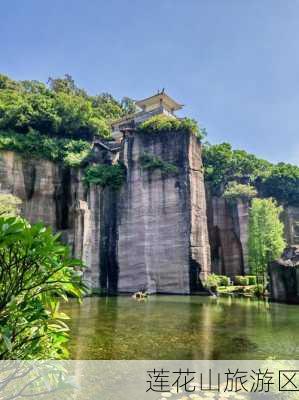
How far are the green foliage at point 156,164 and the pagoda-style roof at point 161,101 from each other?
35.6 ft

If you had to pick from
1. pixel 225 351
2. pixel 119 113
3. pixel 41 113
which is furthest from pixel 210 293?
pixel 119 113

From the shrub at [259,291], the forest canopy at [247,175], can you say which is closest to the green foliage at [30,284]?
the shrub at [259,291]

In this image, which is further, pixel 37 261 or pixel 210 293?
pixel 210 293

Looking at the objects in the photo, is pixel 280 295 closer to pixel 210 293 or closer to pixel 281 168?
pixel 210 293

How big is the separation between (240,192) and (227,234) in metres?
4.86

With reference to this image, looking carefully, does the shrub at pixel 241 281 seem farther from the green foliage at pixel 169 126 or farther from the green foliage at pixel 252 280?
the green foliage at pixel 169 126

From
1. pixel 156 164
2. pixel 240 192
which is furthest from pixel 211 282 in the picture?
pixel 240 192

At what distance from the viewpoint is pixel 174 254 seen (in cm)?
3031

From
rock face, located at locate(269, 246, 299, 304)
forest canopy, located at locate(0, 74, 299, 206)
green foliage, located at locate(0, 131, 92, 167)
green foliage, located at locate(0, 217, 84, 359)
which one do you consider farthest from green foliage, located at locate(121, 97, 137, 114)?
green foliage, located at locate(0, 217, 84, 359)

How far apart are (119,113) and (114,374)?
2057 inches

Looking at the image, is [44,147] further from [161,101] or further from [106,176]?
[161,101]

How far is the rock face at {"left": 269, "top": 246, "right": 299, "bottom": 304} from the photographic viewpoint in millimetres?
22188

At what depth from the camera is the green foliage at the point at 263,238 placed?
29.4 meters

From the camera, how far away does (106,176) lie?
33.1 m
